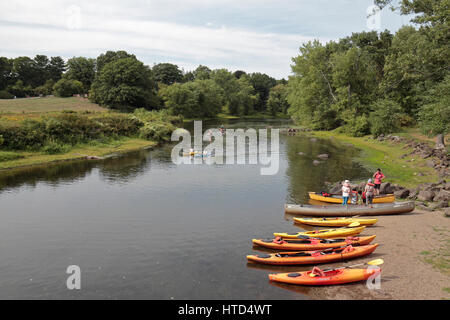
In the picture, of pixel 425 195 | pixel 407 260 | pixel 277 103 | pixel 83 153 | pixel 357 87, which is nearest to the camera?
pixel 407 260

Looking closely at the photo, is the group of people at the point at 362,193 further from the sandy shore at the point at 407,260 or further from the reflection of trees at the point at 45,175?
the reflection of trees at the point at 45,175

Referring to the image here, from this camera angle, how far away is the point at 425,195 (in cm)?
3164

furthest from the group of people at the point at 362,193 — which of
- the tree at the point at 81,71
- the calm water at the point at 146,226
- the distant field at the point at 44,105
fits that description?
the tree at the point at 81,71

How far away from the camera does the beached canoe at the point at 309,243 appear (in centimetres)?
2242

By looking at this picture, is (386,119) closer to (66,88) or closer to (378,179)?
(378,179)

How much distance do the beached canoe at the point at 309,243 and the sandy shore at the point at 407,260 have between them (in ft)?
4.02

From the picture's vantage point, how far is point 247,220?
28875 mm

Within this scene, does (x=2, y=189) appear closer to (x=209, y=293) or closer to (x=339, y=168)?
(x=209, y=293)

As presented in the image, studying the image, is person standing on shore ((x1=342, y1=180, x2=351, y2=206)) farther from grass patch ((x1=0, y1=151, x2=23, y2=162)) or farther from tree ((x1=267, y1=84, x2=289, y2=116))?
tree ((x1=267, y1=84, x2=289, y2=116))

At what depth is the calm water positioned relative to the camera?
1897 centimetres

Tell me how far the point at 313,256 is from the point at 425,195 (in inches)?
682

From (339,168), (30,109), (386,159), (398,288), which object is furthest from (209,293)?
(30,109)

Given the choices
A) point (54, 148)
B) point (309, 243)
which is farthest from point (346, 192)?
point (54, 148)

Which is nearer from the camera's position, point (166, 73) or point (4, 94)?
point (4, 94)
